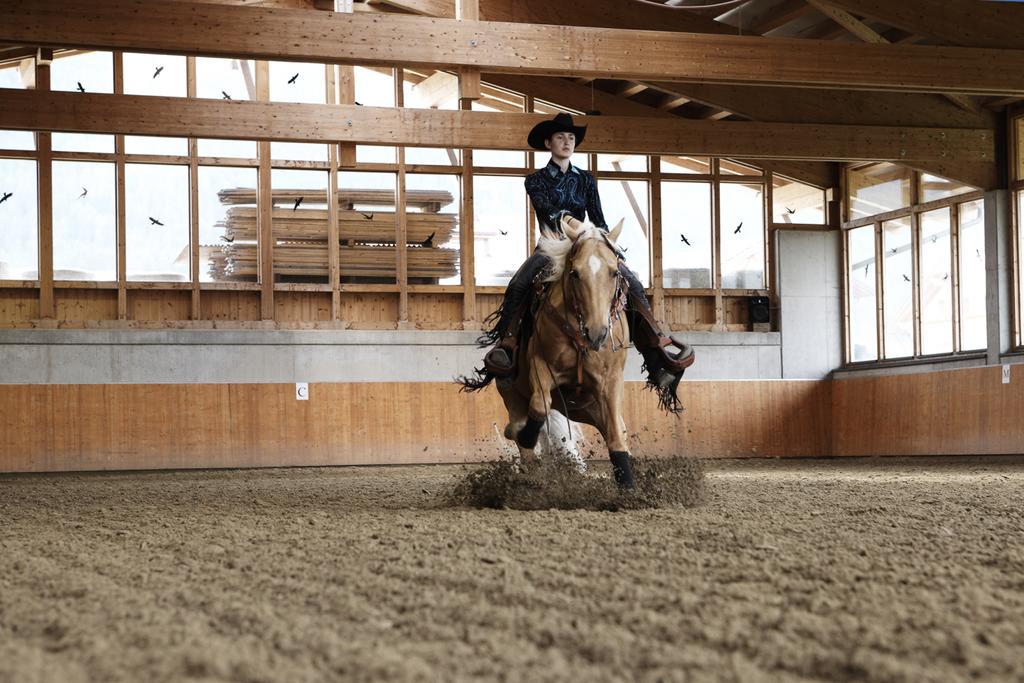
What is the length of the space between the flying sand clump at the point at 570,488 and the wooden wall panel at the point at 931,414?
10.0 m

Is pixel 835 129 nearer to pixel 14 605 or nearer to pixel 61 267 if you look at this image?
pixel 61 267

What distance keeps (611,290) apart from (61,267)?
40.8 feet

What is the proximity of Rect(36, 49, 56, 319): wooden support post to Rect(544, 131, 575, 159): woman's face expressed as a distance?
37.1 feet

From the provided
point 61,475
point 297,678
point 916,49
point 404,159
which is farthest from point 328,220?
point 297,678

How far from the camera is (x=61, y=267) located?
54.7 feet

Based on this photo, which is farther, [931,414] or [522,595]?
[931,414]

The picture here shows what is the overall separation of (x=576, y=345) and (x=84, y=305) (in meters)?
11.9

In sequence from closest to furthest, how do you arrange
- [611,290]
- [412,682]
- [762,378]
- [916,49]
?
[412,682] → [611,290] → [916,49] → [762,378]

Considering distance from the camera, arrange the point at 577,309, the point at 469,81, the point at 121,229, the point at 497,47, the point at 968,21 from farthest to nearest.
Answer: the point at 121,229, the point at 968,21, the point at 469,81, the point at 497,47, the point at 577,309

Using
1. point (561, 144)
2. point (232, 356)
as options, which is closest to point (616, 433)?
point (561, 144)

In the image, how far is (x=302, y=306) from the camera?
1766 centimetres

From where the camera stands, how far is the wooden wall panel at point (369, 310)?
58.6ft

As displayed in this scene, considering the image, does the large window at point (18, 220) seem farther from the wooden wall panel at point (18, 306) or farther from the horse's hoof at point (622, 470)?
the horse's hoof at point (622, 470)

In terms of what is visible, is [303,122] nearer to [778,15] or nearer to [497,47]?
[497,47]
